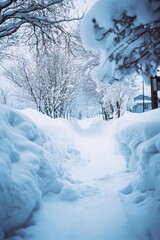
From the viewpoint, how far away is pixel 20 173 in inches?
141

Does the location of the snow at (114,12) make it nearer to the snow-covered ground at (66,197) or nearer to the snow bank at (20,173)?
the snow-covered ground at (66,197)

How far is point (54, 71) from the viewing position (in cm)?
2016

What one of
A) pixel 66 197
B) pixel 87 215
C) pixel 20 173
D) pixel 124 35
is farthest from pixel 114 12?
pixel 66 197

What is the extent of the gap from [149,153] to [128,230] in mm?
1623

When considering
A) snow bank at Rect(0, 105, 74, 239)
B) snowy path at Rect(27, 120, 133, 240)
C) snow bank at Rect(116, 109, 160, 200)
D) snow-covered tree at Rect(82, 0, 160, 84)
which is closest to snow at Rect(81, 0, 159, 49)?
snow-covered tree at Rect(82, 0, 160, 84)

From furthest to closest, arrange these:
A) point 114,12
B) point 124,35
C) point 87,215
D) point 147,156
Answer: point 147,156
point 87,215
point 124,35
point 114,12

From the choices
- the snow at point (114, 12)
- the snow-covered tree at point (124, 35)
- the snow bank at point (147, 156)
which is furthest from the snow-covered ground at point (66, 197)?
the snow at point (114, 12)

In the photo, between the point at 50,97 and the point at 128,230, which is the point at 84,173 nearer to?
the point at 128,230

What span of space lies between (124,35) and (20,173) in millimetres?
2974

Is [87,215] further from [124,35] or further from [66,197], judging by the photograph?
[124,35]

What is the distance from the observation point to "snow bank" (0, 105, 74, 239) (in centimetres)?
298

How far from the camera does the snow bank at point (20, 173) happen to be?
2979 mm

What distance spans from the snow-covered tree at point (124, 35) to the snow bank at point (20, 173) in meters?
2.19

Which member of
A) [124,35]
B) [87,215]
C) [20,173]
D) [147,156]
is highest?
[124,35]
